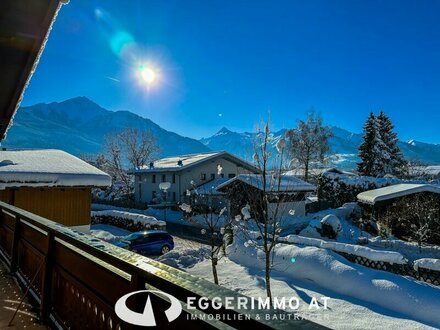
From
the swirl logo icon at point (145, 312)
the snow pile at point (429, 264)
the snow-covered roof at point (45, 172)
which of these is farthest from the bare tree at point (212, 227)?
the swirl logo icon at point (145, 312)

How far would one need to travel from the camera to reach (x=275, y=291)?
31.6 feet

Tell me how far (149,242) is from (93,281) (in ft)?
48.0

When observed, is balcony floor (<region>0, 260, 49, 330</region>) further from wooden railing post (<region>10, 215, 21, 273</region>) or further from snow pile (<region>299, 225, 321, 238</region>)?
snow pile (<region>299, 225, 321, 238</region>)

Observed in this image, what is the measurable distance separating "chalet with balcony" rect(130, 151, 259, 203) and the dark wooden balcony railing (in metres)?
30.7

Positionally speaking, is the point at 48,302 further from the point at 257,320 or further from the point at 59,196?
the point at 59,196

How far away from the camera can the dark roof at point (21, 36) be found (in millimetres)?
3012

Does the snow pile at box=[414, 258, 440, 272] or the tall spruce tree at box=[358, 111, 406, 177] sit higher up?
the tall spruce tree at box=[358, 111, 406, 177]

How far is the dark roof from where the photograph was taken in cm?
301

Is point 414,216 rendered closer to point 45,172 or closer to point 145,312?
point 45,172

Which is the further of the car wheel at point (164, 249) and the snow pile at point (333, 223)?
the snow pile at point (333, 223)

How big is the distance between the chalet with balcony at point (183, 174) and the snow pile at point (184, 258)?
19026mm

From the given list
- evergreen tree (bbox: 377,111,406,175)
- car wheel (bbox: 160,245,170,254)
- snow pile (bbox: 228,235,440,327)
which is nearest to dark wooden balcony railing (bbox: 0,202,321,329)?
snow pile (bbox: 228,235,440,327)

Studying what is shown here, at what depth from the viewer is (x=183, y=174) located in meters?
36.1

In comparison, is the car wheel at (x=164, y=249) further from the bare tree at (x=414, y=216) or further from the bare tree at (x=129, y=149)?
the bare tree at (x=129, y=149)
